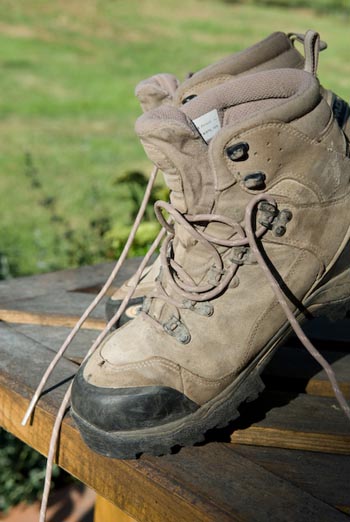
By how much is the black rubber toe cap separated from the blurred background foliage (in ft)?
4.17

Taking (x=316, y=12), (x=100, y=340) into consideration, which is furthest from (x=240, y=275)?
(x=316, y=12)

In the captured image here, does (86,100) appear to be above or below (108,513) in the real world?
above

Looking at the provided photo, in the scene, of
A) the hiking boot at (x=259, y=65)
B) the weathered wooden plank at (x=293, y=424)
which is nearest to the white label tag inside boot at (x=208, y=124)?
the hiking boot at (x=259, y=65)

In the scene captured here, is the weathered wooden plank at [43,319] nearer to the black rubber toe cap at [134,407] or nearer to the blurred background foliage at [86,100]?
the black rubber toe cap at [134,407]

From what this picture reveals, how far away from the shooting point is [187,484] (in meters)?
1.14

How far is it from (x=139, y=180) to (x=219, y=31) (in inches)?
277

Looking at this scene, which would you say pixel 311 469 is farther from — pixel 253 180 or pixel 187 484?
pixel 253 180

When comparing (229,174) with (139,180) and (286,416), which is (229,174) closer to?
(286,416)

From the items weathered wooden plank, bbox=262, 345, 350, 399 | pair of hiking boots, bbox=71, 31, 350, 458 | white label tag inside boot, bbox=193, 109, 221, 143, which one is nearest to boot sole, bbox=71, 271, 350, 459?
pair of hiking boots, bbox=71, 31, 350, 458

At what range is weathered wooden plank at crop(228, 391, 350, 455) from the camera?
4.20 ft

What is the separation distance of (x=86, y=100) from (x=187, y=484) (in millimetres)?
6316

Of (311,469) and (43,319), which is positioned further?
(43,319)

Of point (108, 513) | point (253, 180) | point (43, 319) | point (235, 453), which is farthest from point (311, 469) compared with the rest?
point (43, 319)

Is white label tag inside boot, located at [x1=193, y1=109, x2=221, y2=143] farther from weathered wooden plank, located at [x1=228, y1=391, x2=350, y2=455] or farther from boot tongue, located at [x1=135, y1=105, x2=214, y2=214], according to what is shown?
weathered wooden plank, located at [x1=228, y1=391, x2=350, y2=455]
